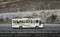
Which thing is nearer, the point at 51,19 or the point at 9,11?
the point at 51,19

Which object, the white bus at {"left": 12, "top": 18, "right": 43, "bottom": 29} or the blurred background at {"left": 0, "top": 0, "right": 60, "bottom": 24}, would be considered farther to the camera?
the blurred background at {"left": 0, "top": 0, "right": 60, "bottom": 24}

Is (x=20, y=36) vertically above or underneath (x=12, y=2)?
underneath

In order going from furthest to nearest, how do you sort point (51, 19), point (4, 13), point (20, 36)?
point (4, 13) < point (51, 19) < point (20, 36)

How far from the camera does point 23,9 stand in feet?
121

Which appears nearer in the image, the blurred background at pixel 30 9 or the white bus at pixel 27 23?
the white bus at pixel 27 23

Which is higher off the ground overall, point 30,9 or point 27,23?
point 30,9

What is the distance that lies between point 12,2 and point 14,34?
18716 mm

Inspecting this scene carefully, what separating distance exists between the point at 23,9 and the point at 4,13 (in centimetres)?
302

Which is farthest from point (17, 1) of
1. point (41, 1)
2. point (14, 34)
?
point (14, 34)

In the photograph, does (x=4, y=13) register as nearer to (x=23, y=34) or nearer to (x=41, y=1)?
(x=41, y=1)

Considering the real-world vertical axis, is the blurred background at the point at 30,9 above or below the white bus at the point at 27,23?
above

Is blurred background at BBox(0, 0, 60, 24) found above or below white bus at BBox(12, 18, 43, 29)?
above

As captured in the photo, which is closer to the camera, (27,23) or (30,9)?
(27,23)

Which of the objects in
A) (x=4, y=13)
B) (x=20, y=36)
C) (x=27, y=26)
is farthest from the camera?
(x=4, y=13)
